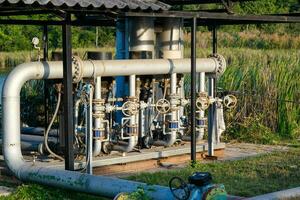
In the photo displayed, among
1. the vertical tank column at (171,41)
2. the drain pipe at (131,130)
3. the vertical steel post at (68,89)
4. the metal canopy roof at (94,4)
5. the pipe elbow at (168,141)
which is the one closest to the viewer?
the metal canopy roof at (94,4)

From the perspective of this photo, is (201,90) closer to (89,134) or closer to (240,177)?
(240,177)

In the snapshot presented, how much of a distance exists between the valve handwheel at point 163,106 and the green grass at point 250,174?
0.96 metres

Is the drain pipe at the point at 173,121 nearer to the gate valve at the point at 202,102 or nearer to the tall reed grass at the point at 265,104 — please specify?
the gate valve at the point at 202,102

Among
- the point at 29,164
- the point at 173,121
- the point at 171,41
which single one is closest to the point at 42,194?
the point at 29,164

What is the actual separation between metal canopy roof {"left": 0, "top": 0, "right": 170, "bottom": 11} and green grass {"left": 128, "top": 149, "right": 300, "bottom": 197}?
2.05 meters

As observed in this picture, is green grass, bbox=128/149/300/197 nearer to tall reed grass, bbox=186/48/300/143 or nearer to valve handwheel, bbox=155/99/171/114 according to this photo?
valve handwheel, bbox=155/99/171/114

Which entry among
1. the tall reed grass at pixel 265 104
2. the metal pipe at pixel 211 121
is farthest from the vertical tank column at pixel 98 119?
the tall reed grass at pixel 265 104

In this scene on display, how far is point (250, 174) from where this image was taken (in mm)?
10070

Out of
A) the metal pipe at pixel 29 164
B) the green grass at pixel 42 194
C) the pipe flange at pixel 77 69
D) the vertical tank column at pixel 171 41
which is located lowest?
the green grass at pixel 42 194

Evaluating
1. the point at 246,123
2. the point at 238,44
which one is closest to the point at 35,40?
the point at 246,123

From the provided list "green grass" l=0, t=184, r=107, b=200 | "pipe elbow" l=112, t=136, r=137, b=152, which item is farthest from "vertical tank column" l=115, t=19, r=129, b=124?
"green grass" l=0, t=184, r=107, b=200

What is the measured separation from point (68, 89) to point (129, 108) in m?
1.57

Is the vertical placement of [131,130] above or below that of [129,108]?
below

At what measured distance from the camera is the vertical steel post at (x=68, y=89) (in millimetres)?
8922
